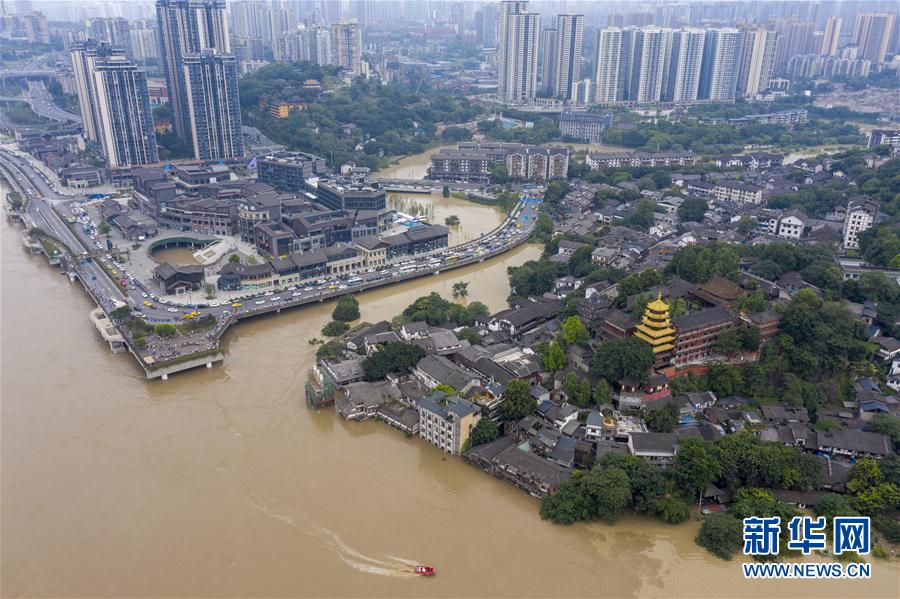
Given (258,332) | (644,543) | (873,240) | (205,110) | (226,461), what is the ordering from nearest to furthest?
(644,543) < (226,461) < (258,332) < (873,240) < (205,110)

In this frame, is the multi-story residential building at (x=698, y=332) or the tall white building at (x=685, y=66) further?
the tall white building at (x=685, y=66)

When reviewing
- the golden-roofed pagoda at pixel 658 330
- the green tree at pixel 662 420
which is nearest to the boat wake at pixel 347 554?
the green tree at pixel 662 420

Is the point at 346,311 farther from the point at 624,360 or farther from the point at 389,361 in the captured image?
the point at 624,360

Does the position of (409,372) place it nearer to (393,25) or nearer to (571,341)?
(571,341)

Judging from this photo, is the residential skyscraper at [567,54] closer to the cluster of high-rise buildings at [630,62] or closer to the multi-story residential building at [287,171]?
the cluster of high-rise buildings at [630,62]

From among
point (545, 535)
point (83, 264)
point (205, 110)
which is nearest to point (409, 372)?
point (545, 535)

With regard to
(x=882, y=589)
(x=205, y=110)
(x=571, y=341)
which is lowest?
(x=882, y=589)

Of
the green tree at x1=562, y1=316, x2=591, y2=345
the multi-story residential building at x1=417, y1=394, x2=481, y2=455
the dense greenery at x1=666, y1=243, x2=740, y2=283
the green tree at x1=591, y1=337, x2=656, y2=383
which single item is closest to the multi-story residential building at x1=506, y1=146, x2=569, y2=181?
the dense greenery at x1=666, y1=243, x2=740, y2=283
